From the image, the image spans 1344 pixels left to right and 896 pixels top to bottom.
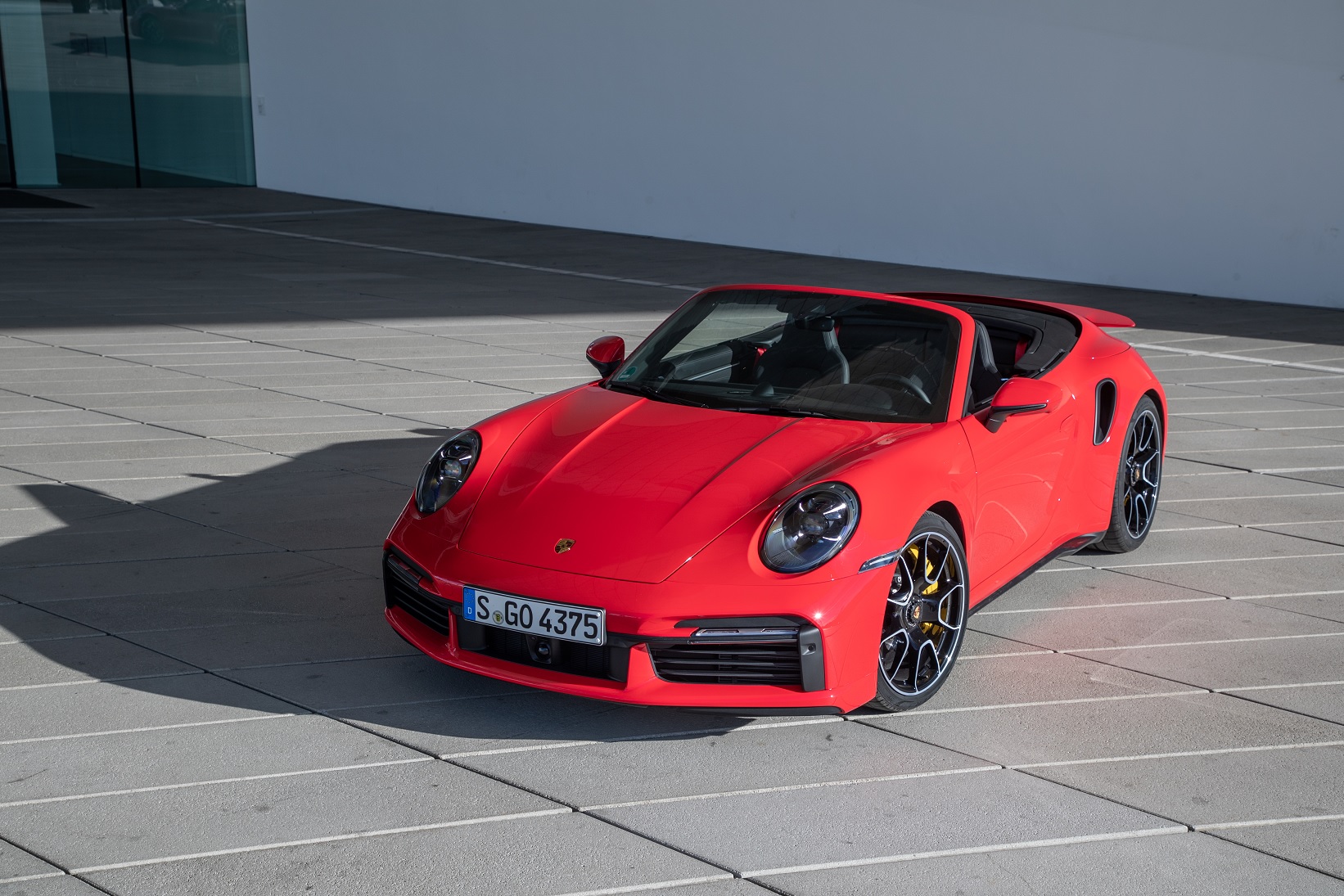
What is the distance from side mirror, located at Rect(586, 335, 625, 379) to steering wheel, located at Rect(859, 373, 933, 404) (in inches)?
39.7

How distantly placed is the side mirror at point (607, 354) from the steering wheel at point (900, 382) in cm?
101

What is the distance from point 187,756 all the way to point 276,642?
31.8 inches

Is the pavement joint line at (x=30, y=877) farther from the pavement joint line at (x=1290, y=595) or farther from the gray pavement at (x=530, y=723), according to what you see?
the pavement joint line at (x=1290, y=595)

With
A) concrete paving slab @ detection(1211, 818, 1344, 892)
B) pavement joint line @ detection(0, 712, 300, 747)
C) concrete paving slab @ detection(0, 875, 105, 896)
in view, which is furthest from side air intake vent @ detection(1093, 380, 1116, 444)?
concrete paving slab @ detection(0, 875, 105, 896)

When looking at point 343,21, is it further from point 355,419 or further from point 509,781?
point 509,781

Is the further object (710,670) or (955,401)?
(955,401)

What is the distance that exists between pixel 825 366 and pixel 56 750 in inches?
101

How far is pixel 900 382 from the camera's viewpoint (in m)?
4.38

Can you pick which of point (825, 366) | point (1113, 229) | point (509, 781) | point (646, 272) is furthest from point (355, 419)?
point (1113, 229)

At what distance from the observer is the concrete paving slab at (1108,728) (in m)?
3.68

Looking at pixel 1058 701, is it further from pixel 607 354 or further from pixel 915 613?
pixel 607 354

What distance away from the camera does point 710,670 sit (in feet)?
11.6

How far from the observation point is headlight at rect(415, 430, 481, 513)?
13.6 ft

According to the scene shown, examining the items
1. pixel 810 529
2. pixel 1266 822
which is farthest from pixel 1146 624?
pixel 810 529
